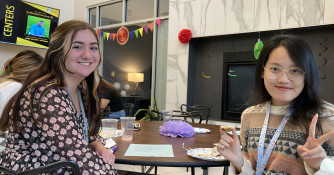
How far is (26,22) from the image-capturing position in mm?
6121

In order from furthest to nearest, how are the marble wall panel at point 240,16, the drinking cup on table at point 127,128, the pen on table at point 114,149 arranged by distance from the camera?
the marble wall panel at point 240,16 → the drinking cup on table at point 127,128 → the pen on table at point 114,149

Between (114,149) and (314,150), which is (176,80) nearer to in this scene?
(114,149)

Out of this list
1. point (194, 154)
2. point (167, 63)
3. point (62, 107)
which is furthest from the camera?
point (167, 63)

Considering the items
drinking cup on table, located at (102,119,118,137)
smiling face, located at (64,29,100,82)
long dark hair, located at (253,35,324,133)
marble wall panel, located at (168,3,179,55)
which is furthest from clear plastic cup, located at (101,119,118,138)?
marble wall panel, located at (168,3,179,55)

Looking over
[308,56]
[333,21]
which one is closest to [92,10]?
[333,21]

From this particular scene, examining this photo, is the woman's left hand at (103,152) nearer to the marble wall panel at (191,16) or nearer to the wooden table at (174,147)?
the wooden table at (174,147)

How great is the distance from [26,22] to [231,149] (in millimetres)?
6323

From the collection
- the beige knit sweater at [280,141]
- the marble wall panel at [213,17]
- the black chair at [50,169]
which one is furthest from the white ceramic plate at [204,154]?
the marble wall panel at [213,17]

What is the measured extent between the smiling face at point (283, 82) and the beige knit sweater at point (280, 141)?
91 mm

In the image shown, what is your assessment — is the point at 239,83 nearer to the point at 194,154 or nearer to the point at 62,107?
the point at 194,154

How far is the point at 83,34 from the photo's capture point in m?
1.20

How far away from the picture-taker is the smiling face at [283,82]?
43.2 inches

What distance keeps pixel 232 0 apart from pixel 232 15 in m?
0.27

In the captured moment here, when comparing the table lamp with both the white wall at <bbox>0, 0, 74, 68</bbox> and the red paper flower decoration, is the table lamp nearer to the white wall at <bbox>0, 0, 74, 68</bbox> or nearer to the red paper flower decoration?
the red paper flower decoration
